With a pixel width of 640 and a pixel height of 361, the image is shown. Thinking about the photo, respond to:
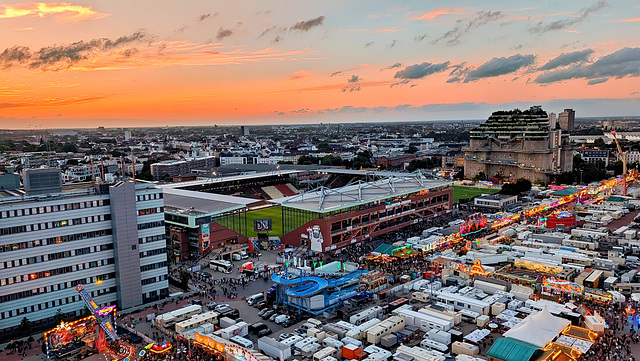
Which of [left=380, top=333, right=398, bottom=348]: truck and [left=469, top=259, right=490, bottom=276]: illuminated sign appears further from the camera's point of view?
[left=469, top=259, right=490, bottom=276]: illuminated sign

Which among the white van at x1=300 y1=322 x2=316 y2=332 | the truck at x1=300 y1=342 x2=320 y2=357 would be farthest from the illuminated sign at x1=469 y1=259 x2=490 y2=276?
the truck at x1=300 y1=342 x2=320 y2=357

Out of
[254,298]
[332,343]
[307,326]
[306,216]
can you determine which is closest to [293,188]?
[306,216]

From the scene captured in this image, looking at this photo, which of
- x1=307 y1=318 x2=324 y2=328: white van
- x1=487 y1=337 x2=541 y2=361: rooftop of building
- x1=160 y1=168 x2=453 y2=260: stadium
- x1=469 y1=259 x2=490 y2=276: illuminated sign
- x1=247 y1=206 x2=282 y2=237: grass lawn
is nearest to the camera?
x1=487 y1=337 x2=541 y2=361: rooftop of building

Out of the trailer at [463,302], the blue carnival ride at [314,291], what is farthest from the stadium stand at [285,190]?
the trailer at [463,302]

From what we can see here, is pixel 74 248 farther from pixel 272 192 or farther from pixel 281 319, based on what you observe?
pixel 272 192

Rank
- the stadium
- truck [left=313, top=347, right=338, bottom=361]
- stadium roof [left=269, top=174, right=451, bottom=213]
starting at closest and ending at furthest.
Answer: truck [left=313, top=347, right=338, bottom=361] < the stadium < stadium roof [left=269, top=174, right=451, bottom=213]

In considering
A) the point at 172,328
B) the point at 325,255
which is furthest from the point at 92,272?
the point at 325,255

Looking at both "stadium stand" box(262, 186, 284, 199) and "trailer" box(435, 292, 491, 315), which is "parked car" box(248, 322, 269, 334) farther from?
"stadium stand" box(262, 186, 284, 199)
